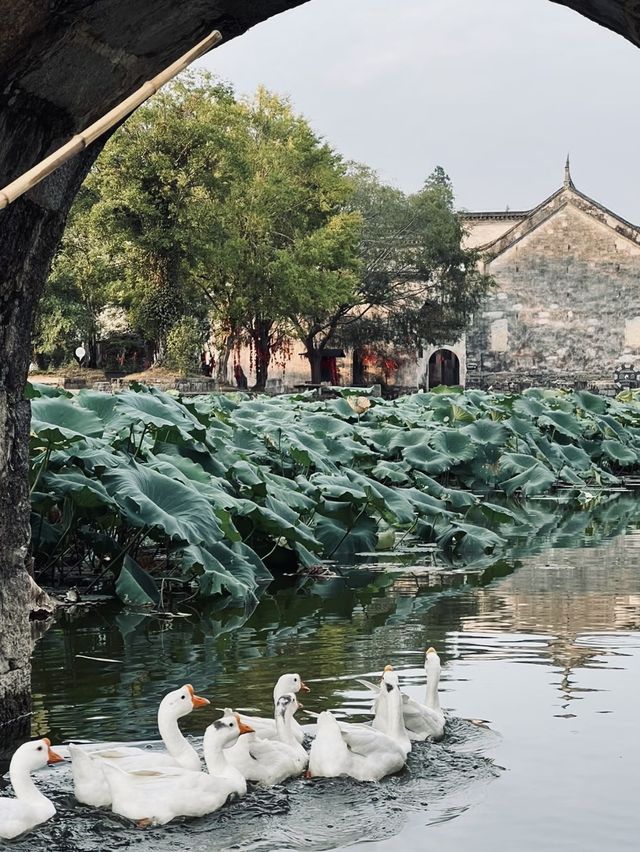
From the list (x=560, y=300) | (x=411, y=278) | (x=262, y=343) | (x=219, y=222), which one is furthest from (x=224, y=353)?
(x=560, y=300)

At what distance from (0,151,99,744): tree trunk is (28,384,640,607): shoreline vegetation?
7.13ft

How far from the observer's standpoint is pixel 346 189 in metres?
42.3

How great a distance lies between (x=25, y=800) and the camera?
446cm

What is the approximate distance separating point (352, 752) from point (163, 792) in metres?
0.80

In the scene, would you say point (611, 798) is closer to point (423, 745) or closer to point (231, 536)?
point (423, 745)

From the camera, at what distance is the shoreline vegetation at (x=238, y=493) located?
8375 mm

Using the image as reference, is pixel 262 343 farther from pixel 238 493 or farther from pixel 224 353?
pixel 238 493

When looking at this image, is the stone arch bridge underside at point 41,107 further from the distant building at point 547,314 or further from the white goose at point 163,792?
the distant building at point 547,314

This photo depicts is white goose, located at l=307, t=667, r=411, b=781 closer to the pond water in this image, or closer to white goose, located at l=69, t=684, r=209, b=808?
the pond water

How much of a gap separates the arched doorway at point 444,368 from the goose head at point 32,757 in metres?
44.7

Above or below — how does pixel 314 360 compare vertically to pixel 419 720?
above

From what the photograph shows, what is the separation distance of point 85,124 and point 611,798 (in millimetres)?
3006

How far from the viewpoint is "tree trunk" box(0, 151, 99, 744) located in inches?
206

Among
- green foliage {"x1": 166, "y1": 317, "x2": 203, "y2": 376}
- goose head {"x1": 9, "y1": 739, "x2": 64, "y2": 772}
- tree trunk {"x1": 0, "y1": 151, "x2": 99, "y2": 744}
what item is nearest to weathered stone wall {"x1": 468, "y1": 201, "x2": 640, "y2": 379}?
green foliage {"x1": 166, "y1": 317, "x2": 203, "y2": 376}
